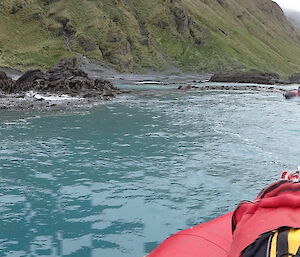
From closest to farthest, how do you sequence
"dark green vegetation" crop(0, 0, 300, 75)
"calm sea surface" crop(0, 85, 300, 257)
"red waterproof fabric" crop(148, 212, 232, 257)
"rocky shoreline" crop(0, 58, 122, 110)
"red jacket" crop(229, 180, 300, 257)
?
"red jacket" crop(229, 180, 300, 257) → "red waterproof fabric" crop(148, 212, 232, 257) → "calm sea surface" crop(0, 85, 300, 257) → "rocky shoreline" crop(0, 58, 122, 110) → "dark green vegetation" crop(0, 0, 300, 75)

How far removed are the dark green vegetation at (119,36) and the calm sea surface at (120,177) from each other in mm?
83107

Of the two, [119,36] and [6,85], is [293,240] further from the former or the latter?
[119,36]

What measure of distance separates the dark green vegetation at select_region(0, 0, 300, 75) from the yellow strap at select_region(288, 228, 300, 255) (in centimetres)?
10159

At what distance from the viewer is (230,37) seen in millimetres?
194625

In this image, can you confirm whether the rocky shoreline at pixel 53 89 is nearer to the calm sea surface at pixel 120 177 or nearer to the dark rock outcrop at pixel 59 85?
the dark rock outcrop at pixel 59 85

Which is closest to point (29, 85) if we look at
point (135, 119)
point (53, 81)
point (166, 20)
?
point (53, 81)

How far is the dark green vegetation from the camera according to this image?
119m

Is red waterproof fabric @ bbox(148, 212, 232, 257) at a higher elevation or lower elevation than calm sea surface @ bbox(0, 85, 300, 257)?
higher

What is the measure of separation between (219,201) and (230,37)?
193 meters

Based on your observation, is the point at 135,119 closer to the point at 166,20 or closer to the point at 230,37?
the point at 166,20

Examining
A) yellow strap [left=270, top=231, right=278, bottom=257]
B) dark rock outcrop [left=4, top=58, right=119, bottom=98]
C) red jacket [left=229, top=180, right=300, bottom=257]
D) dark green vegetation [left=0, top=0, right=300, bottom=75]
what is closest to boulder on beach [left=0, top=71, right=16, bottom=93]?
dark rock outcrop [left=4, top=58, right=119, bottom=98]

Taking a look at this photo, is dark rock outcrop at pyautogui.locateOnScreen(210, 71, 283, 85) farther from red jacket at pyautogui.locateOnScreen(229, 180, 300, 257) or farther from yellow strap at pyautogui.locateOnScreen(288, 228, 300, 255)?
yellow strap at pyautogui.locateOnScreen(288, 228, 300, 255)

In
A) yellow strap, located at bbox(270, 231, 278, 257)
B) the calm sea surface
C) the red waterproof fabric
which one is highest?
yellow strap, located at bbox(270, 231, 278, 257)

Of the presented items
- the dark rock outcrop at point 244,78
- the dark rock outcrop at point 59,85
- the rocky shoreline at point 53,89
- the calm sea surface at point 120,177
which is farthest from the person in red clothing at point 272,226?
the dark rock outcrop at point 244,78
